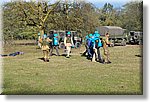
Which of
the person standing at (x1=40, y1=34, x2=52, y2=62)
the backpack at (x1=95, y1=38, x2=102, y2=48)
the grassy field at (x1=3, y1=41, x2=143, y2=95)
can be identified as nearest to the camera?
the grassy field at (x1=3, y1=41, x2=143, y2=95)

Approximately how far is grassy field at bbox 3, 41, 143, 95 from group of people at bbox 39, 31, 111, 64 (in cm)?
7

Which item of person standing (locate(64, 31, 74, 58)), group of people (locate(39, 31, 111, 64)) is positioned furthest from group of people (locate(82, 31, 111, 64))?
person standing (locate(64, 31, 74, 58))

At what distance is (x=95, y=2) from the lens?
15.2ft

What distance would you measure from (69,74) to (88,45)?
1.69 ft

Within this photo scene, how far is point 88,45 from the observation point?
503 cm

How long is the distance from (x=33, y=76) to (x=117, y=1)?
1.14 metres

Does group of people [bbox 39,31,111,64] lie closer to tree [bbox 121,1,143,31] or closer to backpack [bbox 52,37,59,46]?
backpack [bbox 52,37,59,46]

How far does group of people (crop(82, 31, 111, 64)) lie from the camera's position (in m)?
4.81

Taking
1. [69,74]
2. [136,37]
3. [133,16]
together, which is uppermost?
[133,16]

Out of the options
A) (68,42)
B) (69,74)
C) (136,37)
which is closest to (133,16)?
(136,37)

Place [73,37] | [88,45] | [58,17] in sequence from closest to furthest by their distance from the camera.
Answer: [58,17]
[73,37]
[88,45]

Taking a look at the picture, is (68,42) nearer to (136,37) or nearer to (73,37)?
(73,37)

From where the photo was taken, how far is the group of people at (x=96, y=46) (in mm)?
4809

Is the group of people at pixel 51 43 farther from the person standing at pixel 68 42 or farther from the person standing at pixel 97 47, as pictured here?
the person standing at pixel 97 47
